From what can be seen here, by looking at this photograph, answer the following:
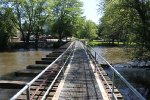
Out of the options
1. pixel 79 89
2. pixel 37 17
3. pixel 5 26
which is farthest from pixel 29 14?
pixel 79 89

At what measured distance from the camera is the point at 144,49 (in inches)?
951

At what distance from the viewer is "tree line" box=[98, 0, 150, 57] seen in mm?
23734

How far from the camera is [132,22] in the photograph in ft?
83.8

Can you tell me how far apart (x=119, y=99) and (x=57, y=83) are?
3.39 meters

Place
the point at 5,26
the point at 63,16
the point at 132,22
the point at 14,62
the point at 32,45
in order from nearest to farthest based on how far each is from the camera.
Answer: the point at 132,22 → the point at 14,62 → the point at 5,26 → the point at 32,45 → the point at 63,16

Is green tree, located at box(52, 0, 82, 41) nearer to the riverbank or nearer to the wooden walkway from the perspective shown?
the riverbank

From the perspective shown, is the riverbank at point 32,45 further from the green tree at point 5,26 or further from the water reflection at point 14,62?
the water reflection at point 14,62

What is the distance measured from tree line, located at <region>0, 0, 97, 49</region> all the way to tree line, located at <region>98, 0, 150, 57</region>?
37.3 meters

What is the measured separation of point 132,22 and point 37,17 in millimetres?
42226

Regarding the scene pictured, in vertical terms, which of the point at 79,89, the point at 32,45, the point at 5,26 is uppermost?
A: the point at 5,26

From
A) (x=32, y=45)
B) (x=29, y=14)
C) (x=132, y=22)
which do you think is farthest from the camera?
(x=32, y=45)

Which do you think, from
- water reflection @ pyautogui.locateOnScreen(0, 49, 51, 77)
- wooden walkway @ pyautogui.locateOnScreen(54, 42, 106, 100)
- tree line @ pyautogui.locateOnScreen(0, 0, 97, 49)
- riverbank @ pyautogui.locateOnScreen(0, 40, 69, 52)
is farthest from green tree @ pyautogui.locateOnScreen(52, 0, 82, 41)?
wooden walkway @ pyautogui.locateOnScreen(54, 42, 106, 100)

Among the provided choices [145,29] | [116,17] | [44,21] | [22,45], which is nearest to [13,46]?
[22,45]

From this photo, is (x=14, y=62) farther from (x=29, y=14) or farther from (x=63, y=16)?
(x=63, y=16)
